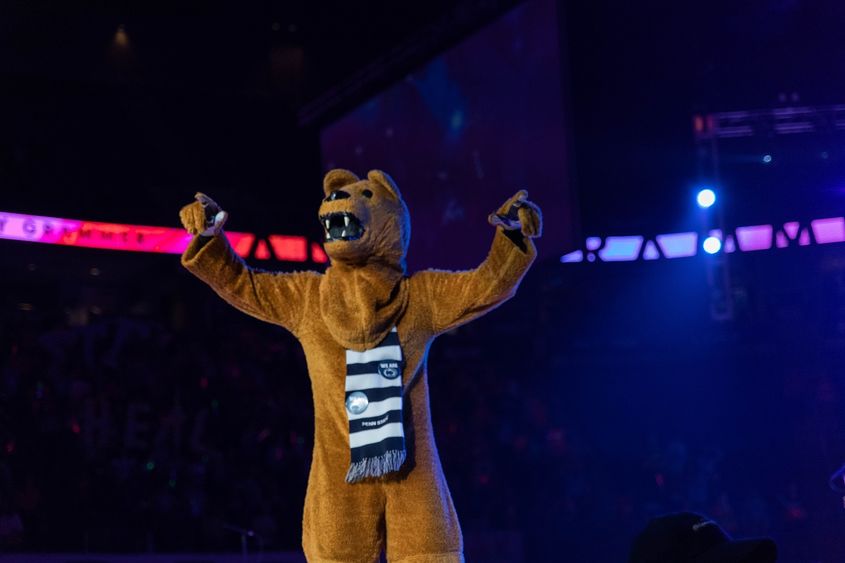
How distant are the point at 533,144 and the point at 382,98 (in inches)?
74.4

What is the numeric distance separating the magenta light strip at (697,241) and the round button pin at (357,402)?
638 centimetres

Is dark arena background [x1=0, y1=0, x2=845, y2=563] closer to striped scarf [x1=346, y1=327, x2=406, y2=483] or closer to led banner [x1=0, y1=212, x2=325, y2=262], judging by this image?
led banner [x1=0, y1=212, x2=325, y2=262]

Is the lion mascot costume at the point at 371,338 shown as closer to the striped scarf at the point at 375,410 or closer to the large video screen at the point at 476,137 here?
the striped scarf at the point at 375,410

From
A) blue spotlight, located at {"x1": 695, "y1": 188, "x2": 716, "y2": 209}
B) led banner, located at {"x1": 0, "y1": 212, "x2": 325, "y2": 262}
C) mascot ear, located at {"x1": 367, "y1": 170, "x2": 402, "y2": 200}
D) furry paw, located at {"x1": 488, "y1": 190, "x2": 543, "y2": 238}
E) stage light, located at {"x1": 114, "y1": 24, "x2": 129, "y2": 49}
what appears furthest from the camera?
stage light, located at {"x1": 114, "y1": 24, "x2": 129, "y2": 49}

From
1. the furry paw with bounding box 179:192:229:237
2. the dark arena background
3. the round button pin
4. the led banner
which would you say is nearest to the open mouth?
the furry paw with bounding box 179:192:229:237

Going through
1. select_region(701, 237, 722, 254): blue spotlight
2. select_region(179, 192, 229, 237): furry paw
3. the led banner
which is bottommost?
select_region(179, 192, 229, 237): furry paw

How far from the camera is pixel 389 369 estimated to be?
8.28ft

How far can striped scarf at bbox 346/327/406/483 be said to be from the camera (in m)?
2.44

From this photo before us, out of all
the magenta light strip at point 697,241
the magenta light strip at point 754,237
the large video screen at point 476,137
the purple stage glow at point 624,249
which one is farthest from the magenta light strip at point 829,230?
the large video screen at point 476,137

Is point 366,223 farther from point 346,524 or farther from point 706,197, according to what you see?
point 706,197

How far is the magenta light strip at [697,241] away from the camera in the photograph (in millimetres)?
8867

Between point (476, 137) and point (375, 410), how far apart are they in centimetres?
387

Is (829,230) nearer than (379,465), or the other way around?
(379,465)

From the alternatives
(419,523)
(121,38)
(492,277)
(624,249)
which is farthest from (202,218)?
(624,249)
